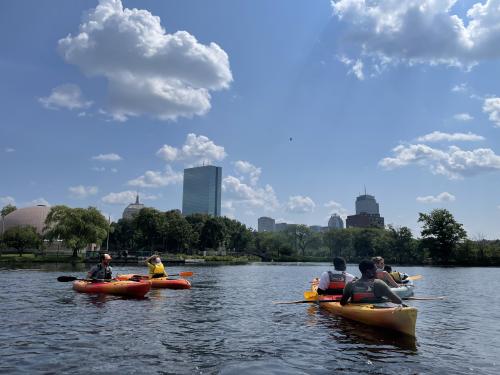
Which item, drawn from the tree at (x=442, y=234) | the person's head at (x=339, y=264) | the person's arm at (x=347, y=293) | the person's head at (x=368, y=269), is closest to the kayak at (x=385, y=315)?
the person's arm at (x=347, y=293)

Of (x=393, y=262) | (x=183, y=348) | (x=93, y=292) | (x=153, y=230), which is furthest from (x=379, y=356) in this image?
(x=393, y=262)

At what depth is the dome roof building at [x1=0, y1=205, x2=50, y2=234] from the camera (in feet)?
526

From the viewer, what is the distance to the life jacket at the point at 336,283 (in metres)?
19.0

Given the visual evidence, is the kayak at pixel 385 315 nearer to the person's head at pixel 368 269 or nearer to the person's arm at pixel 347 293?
the person's arm at pixel 347 293

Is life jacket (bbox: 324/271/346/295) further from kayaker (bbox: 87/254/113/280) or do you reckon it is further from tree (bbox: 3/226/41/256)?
tree (bbox: 3/226/41/256)

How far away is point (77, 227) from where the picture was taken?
280 feet

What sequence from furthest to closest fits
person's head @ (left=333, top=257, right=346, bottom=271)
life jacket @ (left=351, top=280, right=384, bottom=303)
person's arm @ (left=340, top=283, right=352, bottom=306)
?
person's head @ (left=333, top=257, right=346, bottom=271) < person's arm @ (left=340, top=283, right=352, bottom=306) < life jacket @ (left=351, top=280, right=384, bottom=303)

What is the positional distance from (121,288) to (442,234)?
111981 mm

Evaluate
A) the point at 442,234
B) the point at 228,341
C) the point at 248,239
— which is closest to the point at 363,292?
the point at 228,341

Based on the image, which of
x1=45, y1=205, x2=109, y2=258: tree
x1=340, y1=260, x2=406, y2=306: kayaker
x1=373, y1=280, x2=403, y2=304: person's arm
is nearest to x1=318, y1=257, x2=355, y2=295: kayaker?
x1=340, y1=260, x2=406, y2=306: kayaker

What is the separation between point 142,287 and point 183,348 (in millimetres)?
12112

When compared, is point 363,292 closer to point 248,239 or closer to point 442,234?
point 442,234

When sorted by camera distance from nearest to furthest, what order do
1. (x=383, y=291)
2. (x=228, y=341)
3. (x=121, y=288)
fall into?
1. (x=228, y=341)
2. (x=383, y=291)
3. (x=121, y=288)

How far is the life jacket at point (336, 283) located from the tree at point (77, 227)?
245 feet
